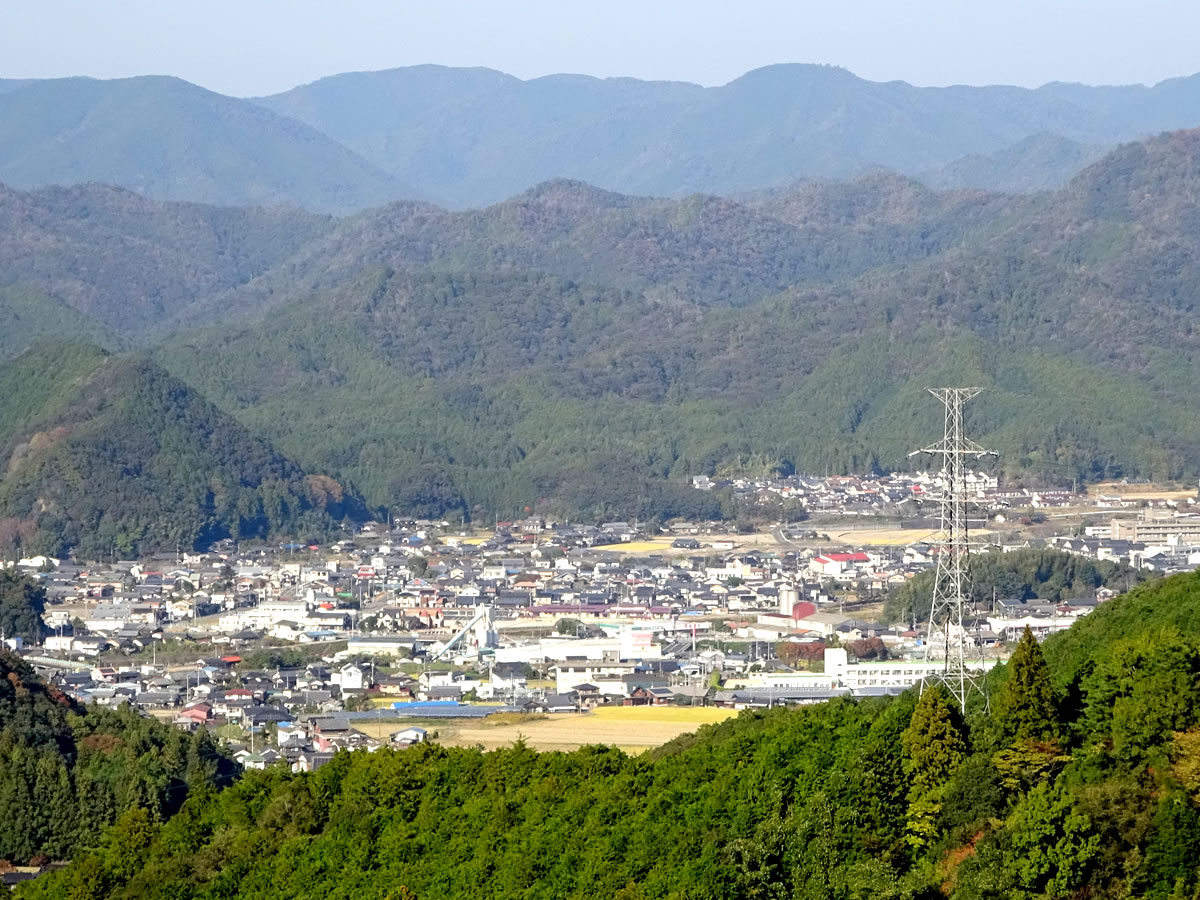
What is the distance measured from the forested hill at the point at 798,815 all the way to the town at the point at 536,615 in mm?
10068

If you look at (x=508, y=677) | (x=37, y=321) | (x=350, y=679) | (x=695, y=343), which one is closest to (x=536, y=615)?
(x=508, y=677)

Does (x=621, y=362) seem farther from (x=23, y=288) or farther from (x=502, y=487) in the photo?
(x=23, y=288)

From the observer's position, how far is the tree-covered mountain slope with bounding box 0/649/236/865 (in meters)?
31.6

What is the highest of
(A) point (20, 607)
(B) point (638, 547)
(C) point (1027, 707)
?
(B) point (638, 547)

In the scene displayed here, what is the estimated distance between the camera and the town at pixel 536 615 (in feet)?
155

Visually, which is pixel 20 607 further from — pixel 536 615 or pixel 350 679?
pixel 350 679

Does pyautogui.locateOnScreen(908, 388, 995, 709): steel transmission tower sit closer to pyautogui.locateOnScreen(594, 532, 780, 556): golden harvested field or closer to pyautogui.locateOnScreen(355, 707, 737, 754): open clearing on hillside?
pyautogui.locateOnScreen(355, 707, 737, 754): open clearing on hillside

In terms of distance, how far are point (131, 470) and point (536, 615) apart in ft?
84.8

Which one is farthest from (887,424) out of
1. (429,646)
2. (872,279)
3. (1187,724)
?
(1187,724)

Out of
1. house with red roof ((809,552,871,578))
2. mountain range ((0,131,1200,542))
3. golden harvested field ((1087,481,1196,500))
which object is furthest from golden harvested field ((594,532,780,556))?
golden harvested field ((1087,481,1196,500))

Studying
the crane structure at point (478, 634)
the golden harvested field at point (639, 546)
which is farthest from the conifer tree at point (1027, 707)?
the golden harvested field at point (639, 546)

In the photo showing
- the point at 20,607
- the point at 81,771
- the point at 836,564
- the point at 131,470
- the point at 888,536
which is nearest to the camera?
the point at 81,771

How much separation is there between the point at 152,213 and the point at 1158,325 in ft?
269

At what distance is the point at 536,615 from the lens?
61.8 metres
